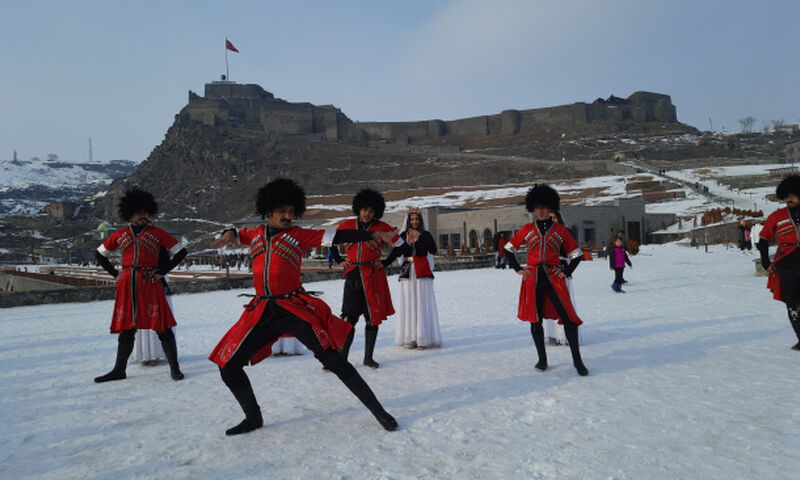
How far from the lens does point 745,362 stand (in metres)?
5.14

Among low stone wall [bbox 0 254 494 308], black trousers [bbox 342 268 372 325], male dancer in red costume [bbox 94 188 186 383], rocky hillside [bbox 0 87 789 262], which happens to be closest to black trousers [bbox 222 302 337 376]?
black trousers [bbox 342 268 372 325]

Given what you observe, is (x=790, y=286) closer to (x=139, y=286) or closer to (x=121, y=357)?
(x=139, y=286)

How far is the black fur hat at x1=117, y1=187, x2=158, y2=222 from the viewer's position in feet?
18.1

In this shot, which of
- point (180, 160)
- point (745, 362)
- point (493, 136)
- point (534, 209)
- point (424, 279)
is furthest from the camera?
point (493, 136)

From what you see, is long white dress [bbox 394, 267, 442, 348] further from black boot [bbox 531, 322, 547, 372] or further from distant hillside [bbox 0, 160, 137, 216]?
distant hillside [bbox 0, 160, 137, 216]

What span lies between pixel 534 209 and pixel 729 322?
412 centimetres

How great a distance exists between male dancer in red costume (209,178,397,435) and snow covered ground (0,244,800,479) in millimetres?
264

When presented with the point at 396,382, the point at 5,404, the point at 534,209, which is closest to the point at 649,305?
the point at 534,209

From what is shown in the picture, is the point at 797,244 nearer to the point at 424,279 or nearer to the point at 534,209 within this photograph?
the point at 534,209

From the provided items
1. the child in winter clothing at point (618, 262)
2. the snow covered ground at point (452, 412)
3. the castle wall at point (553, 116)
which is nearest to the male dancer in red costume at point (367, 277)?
the snow covered ground at point (452, 412)

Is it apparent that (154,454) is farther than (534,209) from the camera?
No

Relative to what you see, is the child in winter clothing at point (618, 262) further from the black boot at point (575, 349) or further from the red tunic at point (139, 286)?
the red tunic at point (139, 286)

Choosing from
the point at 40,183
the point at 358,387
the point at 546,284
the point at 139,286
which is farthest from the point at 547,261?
the point at 40,183

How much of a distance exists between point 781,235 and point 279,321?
17.4 feet
